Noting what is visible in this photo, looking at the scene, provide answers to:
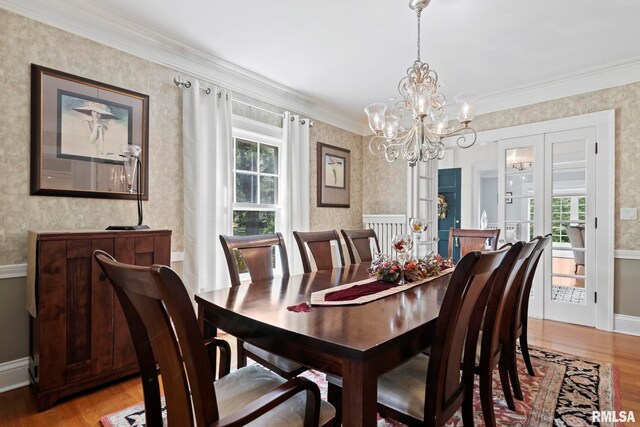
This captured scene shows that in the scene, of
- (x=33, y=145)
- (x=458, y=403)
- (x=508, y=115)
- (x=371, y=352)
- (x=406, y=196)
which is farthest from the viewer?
(x=406, y=196)

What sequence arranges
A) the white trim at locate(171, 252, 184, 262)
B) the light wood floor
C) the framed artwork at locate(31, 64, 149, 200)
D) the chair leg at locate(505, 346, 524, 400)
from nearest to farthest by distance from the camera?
the light wood floor < the chair leg at locate(505, 346, 524, 400) < the framed artwork at locate(31, 64, 149, 200) < the white trim at locate(171, 252, 184, 262)

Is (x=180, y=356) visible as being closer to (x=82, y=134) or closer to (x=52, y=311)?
(x=52, y=311)

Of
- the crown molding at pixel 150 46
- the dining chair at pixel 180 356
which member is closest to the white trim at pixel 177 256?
the crown molding at pixel 150 46

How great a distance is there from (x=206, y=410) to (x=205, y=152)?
259 cm

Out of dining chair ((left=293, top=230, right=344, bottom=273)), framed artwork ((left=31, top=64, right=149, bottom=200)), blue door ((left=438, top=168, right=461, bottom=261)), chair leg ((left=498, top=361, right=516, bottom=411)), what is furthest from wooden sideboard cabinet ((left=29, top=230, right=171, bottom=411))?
blue door ((left=438, top=168, right=461, bottom=261))

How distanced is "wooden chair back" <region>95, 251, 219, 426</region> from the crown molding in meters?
2.25

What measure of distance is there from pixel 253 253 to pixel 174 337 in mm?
1276

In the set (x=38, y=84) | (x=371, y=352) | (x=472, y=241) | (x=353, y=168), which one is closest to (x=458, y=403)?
(x=371, y=352)

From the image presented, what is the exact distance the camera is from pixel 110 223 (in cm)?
253

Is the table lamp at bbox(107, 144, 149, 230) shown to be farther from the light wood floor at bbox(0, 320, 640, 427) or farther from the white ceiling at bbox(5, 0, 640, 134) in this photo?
the light wood floor at bbox(0, 320, 640, 427)

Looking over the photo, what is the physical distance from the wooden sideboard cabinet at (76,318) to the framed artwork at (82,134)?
511 millimetres

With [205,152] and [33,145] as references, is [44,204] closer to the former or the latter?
[33,145]

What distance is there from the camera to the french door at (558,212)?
11.5 ft

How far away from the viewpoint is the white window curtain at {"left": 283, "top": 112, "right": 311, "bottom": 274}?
3906 mm
